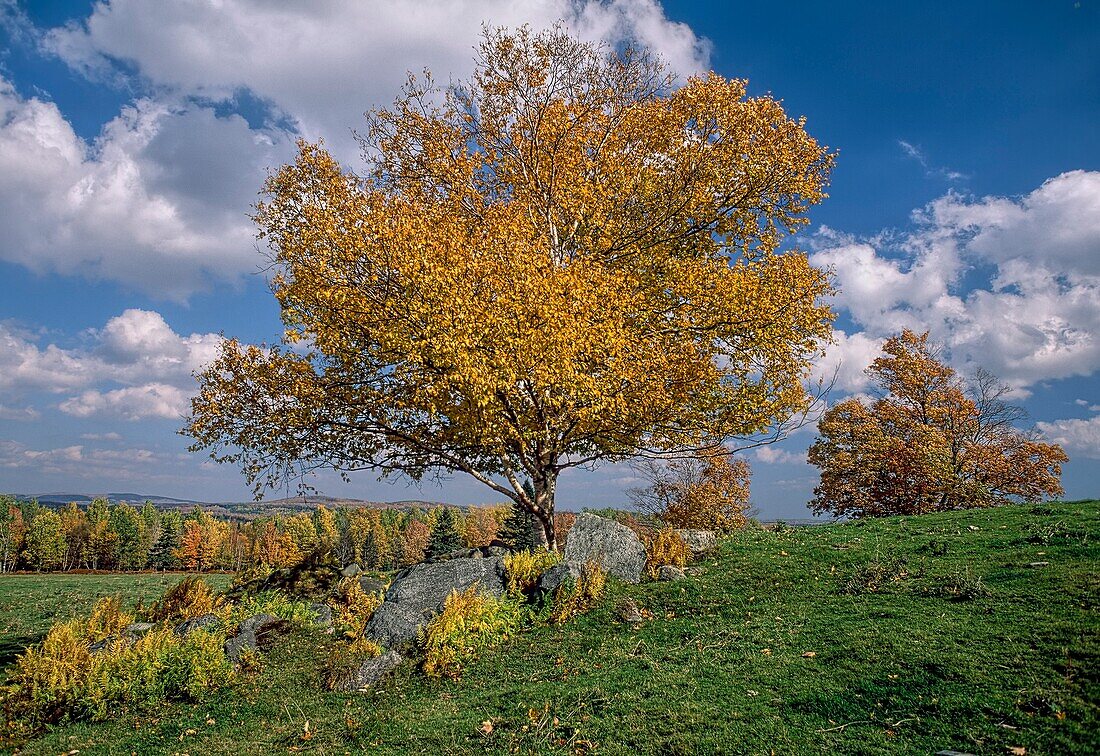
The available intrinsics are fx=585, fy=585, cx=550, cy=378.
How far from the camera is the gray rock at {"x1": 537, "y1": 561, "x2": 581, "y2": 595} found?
11.2 m

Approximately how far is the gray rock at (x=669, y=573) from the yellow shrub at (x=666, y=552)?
11 centimetres

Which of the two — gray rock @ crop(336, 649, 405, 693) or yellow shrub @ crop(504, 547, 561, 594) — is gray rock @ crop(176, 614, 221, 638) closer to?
gray rock @ crop(336, 649, 405, 693)

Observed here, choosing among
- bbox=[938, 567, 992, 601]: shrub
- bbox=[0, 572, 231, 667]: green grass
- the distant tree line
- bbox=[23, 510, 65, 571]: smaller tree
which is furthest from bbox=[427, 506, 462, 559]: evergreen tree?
bbox=[23, 510, 65, 571]: smaller tree

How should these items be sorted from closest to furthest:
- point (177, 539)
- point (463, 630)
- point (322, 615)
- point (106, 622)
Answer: point (463, 630)
point (106, 622)
point (322, 615)
point (177, 539)

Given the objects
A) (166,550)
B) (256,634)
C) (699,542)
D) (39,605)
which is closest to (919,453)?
(699,542)

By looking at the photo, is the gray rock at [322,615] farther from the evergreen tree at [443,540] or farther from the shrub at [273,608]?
the evergreen tree at [443,540]

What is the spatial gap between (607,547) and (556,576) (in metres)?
1.55

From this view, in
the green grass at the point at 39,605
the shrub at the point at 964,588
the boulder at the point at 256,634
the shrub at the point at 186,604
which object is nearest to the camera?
the shrub at the point at 964,588

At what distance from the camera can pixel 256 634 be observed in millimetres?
11203

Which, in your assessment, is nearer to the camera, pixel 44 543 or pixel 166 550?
pixel 44 543

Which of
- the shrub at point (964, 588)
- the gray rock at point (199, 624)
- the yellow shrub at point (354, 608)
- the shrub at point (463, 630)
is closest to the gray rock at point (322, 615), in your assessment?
the yellow shrub at point (354, 608)

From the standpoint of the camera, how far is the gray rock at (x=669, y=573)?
1180 centimetres

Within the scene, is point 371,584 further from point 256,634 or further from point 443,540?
point 443,540

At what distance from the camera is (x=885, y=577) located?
1009 cm
